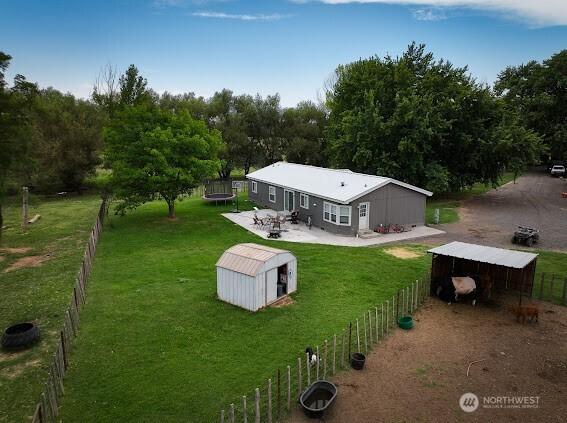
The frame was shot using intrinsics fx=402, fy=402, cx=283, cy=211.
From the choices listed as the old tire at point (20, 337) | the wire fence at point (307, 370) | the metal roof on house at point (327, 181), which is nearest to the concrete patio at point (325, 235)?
the metal roof on house at point (327, 181)

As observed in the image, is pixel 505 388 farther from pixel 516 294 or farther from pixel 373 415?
pixel 516 294

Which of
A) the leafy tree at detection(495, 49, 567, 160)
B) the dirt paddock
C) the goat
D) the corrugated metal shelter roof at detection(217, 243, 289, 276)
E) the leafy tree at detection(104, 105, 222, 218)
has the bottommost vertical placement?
the dirt paddock

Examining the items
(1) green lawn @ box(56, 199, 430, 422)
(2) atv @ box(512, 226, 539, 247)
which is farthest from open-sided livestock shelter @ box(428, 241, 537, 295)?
(2) atv @ box(512, 226, 539, 247)

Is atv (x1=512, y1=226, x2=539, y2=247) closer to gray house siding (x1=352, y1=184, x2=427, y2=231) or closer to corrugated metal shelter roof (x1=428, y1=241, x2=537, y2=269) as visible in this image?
gray house siding (x1=352, y1=184, x2=427, y2=231)

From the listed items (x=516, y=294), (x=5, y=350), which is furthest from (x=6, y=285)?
(x=516, y=294)

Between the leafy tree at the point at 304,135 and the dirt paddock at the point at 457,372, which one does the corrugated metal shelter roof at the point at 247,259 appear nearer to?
the dirt paddock at the point at 457,372

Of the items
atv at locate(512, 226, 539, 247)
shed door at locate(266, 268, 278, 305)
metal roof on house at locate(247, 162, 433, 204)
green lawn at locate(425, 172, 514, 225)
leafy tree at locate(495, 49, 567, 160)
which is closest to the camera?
shed door at locate(266, 268, 278, 305)

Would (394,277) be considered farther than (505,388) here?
Yes
